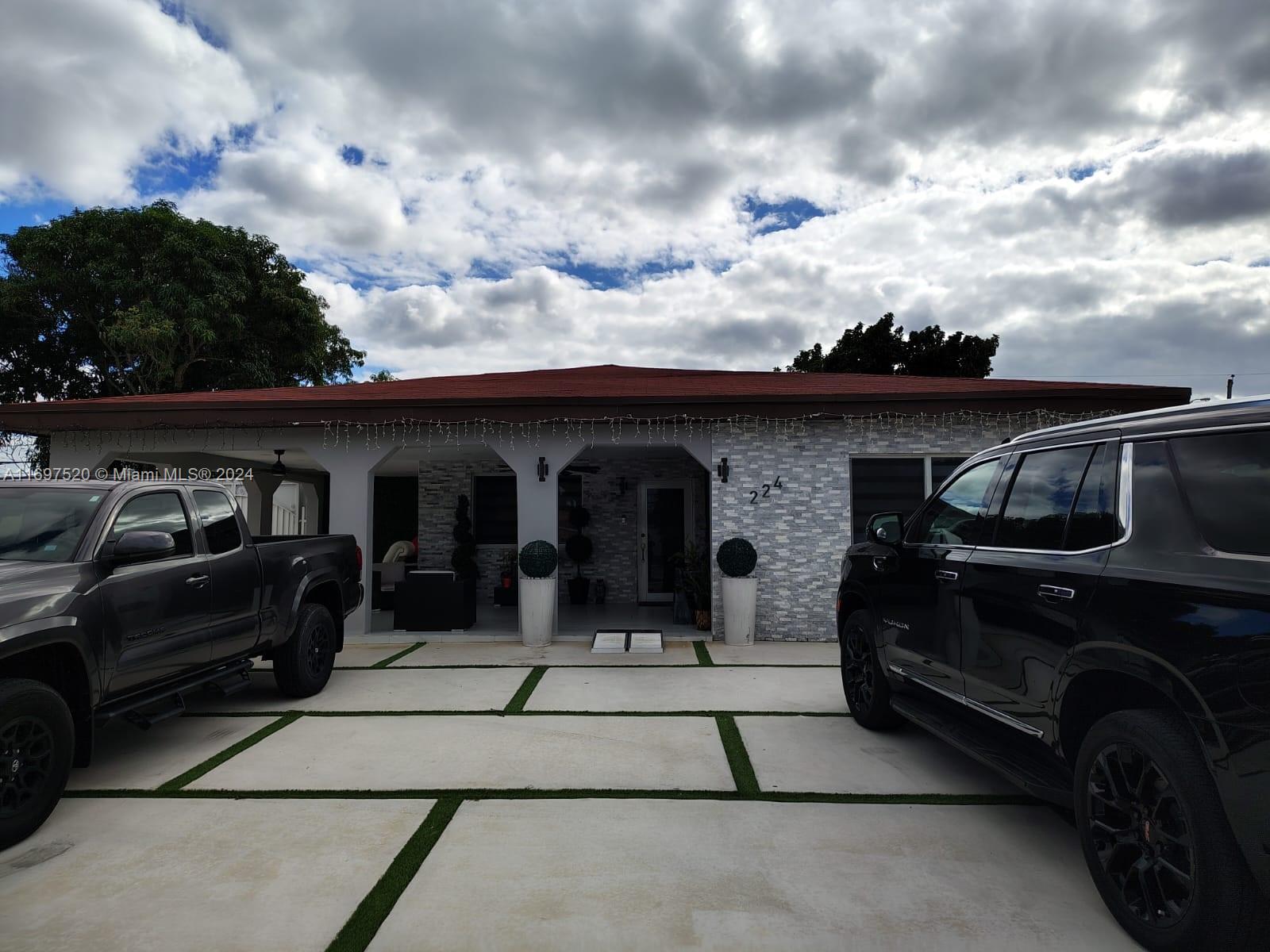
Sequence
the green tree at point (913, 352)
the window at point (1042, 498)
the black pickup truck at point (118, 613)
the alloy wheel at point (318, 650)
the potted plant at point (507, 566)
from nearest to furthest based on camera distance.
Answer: the window at point (1042, 498)
the black pickup truck at point (118, 613)
the alloy wheel at point (318, 650)
the potted plant at point (507, 566)
the green tree at point (913, 352)

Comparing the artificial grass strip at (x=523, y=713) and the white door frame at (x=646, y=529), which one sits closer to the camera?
the artificial grass strip at (x=523, y=713)

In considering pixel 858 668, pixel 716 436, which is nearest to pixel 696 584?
pixel 716 436

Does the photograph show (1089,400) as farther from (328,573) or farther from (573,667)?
(328,573)

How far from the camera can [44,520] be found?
3.94 m

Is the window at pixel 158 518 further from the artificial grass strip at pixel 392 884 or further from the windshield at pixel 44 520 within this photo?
the artificial grass strip at pixel 392 884

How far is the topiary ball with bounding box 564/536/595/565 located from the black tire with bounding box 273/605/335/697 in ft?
22.2

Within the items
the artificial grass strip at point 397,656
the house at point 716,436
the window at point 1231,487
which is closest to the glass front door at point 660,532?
the house at point 716,436

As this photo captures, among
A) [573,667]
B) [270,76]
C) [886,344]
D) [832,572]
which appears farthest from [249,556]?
[886,344]

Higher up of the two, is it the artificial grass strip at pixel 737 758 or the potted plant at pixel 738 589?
the potted plant at pixel 738 589

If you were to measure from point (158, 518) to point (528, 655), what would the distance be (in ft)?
14.0

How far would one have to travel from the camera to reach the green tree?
109 ft

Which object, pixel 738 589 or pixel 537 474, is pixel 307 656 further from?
pixel 738 589

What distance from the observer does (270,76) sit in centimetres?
978

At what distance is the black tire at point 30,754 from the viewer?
10.1 feet
